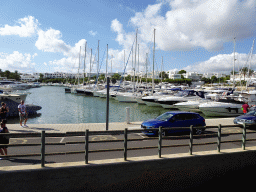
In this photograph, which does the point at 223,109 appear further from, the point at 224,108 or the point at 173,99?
the point at 173,99

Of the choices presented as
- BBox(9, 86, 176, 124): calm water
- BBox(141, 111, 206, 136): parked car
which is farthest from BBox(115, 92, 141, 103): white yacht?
BBox(141, 111, 206, 136): parked car

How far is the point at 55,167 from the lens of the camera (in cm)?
552

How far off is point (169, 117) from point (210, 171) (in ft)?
17.8

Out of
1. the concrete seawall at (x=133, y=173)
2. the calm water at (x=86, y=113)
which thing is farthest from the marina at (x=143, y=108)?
the concrete seawall at (x=133, y=173)

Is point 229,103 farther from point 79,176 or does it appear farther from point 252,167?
point 79,176

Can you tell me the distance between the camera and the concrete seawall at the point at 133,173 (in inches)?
210

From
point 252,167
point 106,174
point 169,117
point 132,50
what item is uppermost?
point 132,50

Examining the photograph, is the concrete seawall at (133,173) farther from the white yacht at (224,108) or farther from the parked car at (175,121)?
the white yacht at (224,108)

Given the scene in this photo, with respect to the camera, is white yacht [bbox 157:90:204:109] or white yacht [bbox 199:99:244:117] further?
white yacht [bbox 157:90:204:109]

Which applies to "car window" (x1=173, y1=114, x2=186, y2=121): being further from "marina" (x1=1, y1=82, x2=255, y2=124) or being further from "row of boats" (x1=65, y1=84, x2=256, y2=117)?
"row of boats" (x1=65, y1=84, x2=256, y2=117)

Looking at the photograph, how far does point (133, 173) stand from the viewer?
6160 millimetres

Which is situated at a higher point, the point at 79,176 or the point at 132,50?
the point at 132,50

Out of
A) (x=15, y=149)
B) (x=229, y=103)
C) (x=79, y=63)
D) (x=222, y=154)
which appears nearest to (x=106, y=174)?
(x=222, y=154)

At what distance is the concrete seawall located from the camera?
5328 millimetres
